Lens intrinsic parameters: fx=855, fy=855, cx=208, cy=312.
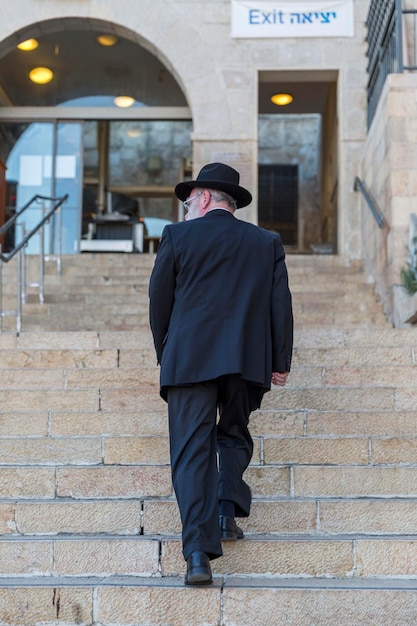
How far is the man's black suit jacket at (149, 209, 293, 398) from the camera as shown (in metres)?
3.21

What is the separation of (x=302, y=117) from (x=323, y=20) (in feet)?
21.4

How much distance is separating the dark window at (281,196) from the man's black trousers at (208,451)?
14.3 m

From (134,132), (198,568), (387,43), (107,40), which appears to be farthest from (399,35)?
(134,132)

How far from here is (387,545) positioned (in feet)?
11.3

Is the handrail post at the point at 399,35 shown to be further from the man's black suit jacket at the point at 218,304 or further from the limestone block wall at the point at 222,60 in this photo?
the man's black suit jacket at the point at 218,304

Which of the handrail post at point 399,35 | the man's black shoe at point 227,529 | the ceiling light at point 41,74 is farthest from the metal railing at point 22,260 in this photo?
the ceiling light at point 41,74

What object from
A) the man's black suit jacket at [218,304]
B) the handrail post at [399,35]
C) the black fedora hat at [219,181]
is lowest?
the man's black suit jacket at [218,304]

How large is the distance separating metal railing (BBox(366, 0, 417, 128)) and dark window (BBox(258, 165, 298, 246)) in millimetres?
6868

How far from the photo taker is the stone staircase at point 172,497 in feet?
10.4

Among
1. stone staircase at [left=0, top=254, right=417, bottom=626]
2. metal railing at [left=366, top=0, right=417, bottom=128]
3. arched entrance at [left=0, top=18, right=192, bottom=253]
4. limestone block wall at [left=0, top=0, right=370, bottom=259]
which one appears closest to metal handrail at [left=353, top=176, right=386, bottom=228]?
metal railing at [left=366, top=0, right=417, bottom=128]

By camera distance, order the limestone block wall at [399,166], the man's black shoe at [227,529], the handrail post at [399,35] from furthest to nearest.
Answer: the handrail post at [399,35] < the limestone block wall at [399,166] < the man's black shoe at [227,529]

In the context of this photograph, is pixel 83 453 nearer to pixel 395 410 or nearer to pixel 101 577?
pixel 101 577

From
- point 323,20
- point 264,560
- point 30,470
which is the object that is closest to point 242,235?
point 264,560

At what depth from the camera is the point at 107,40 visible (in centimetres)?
1303
